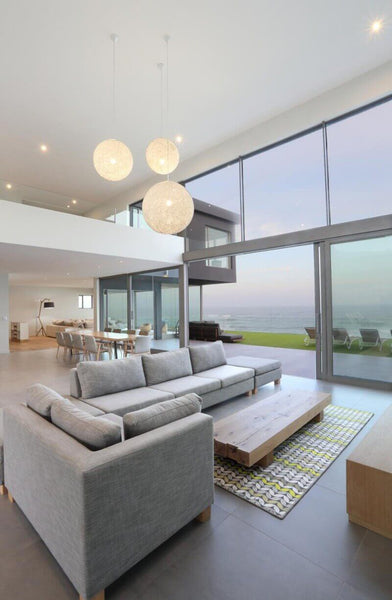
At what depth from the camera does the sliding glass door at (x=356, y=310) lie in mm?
4848

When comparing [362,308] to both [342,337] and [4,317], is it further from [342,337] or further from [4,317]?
[4,317]

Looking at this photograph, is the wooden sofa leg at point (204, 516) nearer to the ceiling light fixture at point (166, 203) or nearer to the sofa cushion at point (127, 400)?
the sofa cushion at point (127, 400)

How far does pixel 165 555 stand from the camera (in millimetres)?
1725

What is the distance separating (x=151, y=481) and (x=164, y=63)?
5099 mm

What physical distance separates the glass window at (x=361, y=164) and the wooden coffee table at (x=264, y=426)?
10.8 ft

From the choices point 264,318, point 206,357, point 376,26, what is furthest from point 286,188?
point 264,318

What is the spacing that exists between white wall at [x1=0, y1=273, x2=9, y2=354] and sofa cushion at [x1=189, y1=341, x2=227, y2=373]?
8095mm

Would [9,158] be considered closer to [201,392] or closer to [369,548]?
[201,392]

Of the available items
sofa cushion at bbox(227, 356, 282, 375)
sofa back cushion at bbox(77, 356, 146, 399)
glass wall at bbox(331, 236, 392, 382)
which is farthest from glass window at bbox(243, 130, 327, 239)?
sofa back cushion at bbox(77, 356, 146, 399)

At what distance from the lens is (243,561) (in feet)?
5.55

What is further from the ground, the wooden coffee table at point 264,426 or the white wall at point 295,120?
the white wall at point 295,120

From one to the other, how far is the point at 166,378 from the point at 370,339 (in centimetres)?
347

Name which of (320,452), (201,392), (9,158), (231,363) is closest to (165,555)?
(320,452)

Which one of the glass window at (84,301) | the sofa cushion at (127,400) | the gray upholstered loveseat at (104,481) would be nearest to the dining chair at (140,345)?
the sofa cushion at (127,400)
